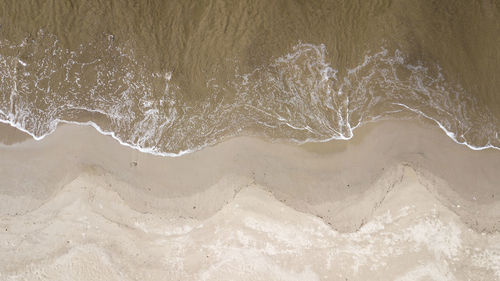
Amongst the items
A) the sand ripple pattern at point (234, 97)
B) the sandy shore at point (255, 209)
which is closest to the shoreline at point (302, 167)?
the sandy shore at point (255, 209)

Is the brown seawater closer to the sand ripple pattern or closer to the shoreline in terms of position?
the sand ripple pattern

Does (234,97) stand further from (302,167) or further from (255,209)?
(255,209)

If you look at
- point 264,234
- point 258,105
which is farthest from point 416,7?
point 264,234

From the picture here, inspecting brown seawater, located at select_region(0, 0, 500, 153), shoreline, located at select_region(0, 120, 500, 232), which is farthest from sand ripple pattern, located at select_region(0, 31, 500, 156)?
shoreline, located at select_region(0, 120, 500, 232)

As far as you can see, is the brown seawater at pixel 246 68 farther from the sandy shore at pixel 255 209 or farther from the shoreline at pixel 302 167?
the sandy shore at pixel 255 209

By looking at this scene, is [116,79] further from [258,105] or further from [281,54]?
[281,54]

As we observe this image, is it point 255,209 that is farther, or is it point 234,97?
point 234,97

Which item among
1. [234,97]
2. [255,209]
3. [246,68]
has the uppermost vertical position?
[246,68]

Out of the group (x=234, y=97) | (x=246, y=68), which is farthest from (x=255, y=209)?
(x=246, y=68)
